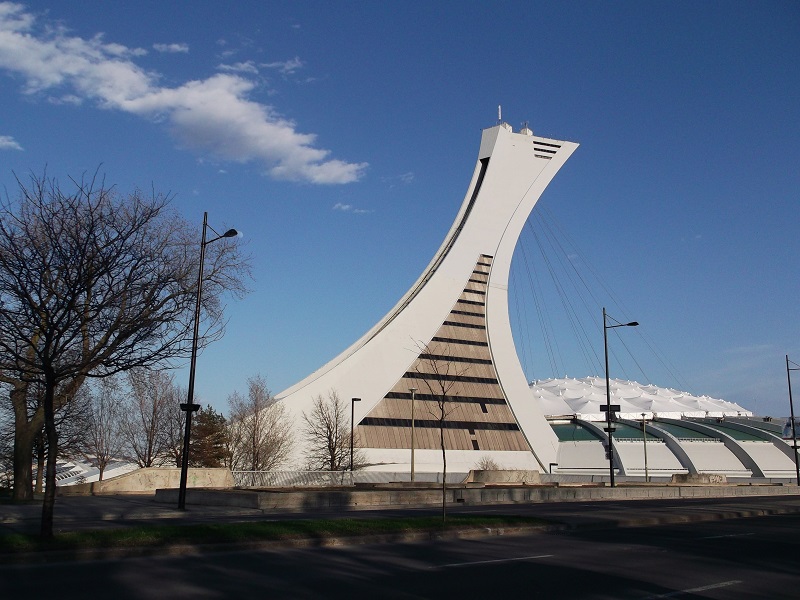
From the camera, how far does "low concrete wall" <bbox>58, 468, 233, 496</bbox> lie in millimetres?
35188

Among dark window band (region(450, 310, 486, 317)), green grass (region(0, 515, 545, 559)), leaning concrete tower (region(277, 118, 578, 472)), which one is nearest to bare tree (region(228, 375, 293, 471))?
leaning concrete tower (region(277, 118, 578, 472))

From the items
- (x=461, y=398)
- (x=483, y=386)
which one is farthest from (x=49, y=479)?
(x=483, y=386)

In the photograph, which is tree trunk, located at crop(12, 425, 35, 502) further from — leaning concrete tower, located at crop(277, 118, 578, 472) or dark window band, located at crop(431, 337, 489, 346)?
dark window band, located at crop(431, 337, 489, 346)

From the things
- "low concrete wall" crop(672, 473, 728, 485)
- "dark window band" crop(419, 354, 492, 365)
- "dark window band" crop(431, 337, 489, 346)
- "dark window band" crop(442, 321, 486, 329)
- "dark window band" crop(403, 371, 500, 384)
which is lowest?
"low concrete wall" crop(672, 473, 728, 485)

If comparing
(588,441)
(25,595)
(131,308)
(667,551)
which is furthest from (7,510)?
(588,441)

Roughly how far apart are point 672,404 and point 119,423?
7170 centimetres

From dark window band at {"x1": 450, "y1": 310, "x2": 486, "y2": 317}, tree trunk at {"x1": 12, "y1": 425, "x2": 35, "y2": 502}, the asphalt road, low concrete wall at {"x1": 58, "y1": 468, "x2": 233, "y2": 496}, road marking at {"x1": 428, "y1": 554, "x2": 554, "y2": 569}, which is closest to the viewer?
the asphalt road

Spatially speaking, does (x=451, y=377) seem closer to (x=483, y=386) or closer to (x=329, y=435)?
(x=483, y=386)

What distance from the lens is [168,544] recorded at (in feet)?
42.3

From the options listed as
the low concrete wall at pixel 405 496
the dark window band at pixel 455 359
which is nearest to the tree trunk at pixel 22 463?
the low concrete wall at pixel 405 496

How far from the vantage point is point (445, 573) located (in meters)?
10.8

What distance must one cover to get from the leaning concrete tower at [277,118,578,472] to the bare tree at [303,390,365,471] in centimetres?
81

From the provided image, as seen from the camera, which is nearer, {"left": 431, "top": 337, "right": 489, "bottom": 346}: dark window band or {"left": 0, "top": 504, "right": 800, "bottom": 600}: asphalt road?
{"left": 0, "top": 504, "right": 800, "bottom": 600}: asphalt road

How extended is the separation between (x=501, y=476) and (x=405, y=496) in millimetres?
18149
